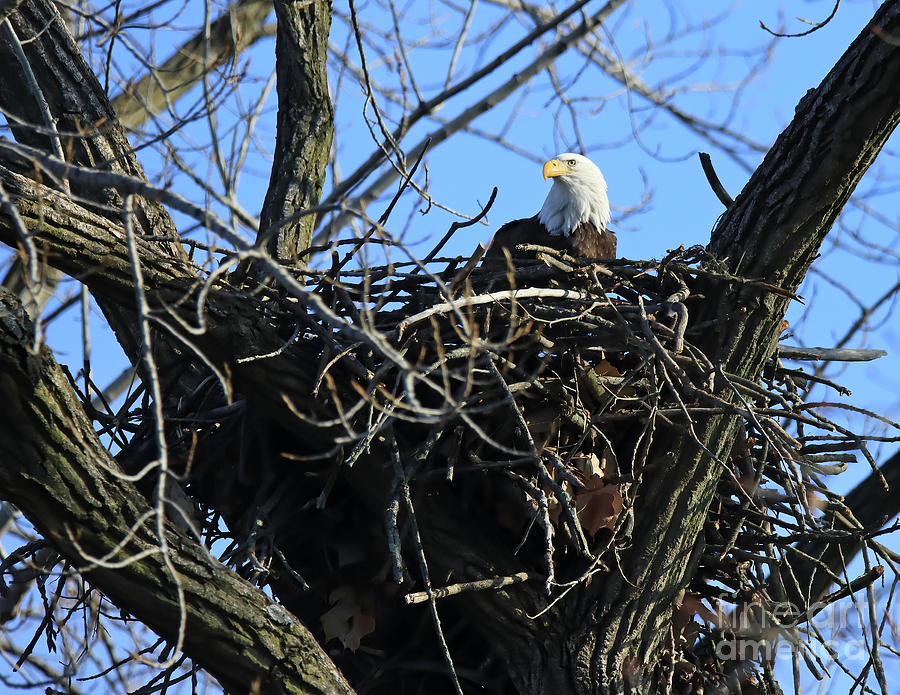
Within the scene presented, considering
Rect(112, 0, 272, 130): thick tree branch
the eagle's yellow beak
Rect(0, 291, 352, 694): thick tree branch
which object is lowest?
Rect(0, 291, 352, 694): thick tree branch

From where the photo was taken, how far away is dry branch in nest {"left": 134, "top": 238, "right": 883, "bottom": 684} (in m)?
3.29

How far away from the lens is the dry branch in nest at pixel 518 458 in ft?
10.8

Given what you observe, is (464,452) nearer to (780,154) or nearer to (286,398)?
(286,398)

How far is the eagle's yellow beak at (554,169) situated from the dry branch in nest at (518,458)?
1.61 m

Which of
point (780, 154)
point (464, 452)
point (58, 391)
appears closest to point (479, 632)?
point (464, 452)

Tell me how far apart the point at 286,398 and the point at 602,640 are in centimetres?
128

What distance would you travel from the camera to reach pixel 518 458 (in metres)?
3.37

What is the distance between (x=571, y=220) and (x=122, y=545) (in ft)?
10.1

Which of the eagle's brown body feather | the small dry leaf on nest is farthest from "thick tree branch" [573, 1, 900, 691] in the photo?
the eagle's brown body feather

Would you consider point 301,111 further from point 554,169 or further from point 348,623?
point 348,623

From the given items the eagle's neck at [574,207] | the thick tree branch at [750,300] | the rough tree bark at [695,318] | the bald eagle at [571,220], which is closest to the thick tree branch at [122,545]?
the rough tree bark at [695,318]

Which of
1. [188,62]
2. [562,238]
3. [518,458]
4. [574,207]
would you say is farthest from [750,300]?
[188,62]

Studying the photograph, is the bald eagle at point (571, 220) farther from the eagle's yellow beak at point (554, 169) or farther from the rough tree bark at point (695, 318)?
the rough tree bark at point (695, 318)

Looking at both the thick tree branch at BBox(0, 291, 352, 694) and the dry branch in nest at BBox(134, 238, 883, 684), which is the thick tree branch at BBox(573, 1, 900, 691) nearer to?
the dry branch in nest at BBox(134, 238, 883, 684)
